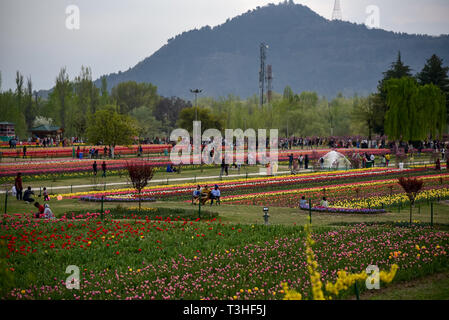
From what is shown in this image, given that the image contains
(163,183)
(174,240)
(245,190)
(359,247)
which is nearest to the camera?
(359,247)

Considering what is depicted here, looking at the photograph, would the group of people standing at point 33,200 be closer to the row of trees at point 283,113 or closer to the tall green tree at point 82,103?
the row of trees at point 283,113

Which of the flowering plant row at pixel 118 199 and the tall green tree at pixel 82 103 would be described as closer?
the flowering plant row at pixel 118 199

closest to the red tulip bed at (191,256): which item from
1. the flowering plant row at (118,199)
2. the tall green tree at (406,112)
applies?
the flowering plant row at (118,199)

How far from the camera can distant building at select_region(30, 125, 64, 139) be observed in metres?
82.7

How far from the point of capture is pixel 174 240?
1806cm

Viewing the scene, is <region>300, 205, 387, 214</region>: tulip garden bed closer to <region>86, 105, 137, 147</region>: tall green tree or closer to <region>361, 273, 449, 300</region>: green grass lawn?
<region>361, 273, 449, 300</region>: green grass lawn

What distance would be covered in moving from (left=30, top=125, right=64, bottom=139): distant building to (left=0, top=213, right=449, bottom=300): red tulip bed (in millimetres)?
65131

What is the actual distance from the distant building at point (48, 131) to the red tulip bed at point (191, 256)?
65131mm

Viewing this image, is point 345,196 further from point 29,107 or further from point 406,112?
point 29,107

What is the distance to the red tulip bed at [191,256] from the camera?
1373 cm

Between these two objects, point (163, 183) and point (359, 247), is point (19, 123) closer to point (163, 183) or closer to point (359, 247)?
point (163, 183)

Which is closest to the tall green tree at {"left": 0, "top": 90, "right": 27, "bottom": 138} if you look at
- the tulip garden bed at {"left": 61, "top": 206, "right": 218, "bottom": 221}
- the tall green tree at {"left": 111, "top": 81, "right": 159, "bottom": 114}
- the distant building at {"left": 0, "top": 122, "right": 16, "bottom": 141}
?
the distant building at {"left": 0, "top": 122, "right": 16, "bottom": 141}

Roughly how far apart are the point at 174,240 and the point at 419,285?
314 inches
